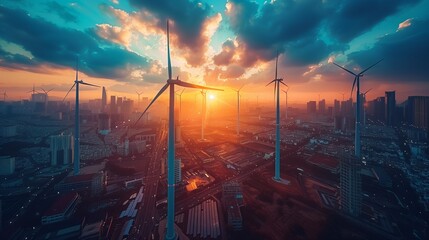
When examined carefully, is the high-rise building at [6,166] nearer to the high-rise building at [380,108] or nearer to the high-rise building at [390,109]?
the high-rise building at [390,109]

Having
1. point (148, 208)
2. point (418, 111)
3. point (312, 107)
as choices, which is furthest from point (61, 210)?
point (312, 107)

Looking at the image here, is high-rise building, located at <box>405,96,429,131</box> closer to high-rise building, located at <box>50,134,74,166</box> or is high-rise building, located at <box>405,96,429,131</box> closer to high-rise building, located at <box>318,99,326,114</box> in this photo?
high-rise building, located at <box>318,99,326,114</box>

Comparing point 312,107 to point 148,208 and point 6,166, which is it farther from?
point 6,166

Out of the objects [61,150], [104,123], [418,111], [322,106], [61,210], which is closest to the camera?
[61,210]

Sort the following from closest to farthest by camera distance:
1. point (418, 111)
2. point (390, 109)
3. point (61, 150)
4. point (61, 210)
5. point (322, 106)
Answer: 1. point (61, 210)
2. point (61, 150)
3. point (418, 111)
4. point (390, 109)
5. point (322, 106)

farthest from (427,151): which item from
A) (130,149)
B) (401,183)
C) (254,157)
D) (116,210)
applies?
(130,149)

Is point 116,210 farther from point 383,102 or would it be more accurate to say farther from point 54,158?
point 383,102
